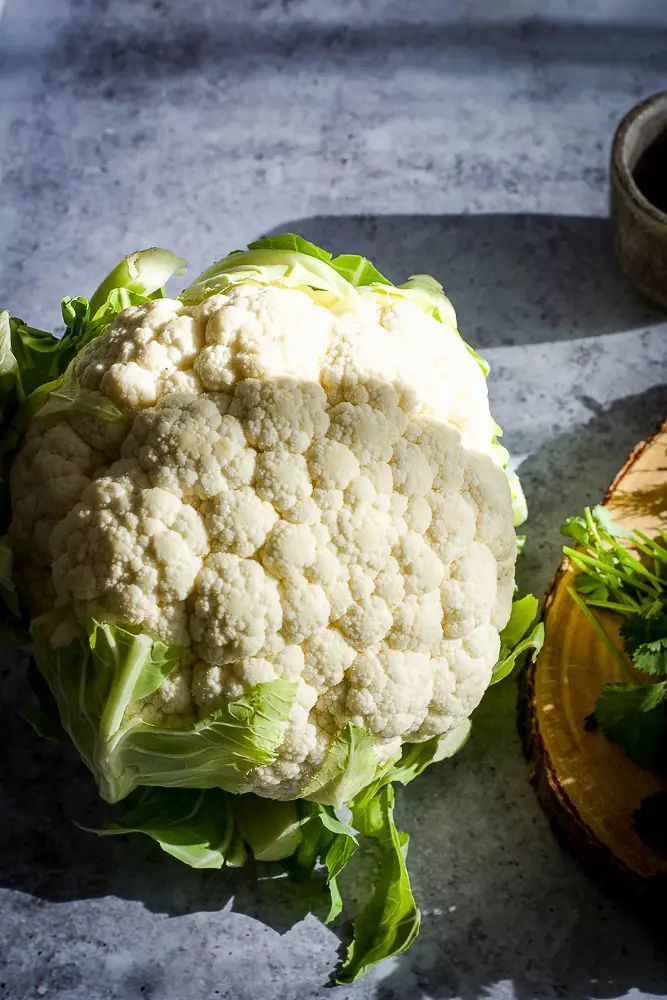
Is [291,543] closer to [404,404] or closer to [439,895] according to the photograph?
[404,404]

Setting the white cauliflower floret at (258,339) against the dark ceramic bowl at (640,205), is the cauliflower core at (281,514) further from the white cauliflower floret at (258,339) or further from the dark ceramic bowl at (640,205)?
the dark ceramic bowl at (640,205)

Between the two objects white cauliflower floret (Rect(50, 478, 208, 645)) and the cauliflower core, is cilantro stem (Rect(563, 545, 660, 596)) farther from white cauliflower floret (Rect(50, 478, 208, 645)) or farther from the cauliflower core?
white cauliflower floret (Rect(50, 478, 208, 645))

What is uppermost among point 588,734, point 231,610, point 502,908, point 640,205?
point 640,205

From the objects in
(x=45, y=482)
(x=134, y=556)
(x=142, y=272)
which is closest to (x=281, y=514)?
(x=134, y=556)

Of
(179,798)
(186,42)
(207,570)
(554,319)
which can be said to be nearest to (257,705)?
(207,570)

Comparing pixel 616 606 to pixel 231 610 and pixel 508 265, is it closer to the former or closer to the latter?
pixel 231 610

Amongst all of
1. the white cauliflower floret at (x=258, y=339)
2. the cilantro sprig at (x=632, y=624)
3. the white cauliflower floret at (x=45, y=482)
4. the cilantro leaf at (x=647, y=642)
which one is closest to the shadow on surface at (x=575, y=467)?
the cilantro sprig at (x=632, y=624)

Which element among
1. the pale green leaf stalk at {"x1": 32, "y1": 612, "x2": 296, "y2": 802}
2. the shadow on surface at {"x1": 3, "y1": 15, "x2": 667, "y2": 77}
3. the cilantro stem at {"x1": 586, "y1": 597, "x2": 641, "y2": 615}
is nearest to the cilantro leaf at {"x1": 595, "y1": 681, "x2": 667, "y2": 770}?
the cilantro stem at {"x1": 586, "y1": 597, "x2": 641, "y2": 615}

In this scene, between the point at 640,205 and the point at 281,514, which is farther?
the point at 640,205
